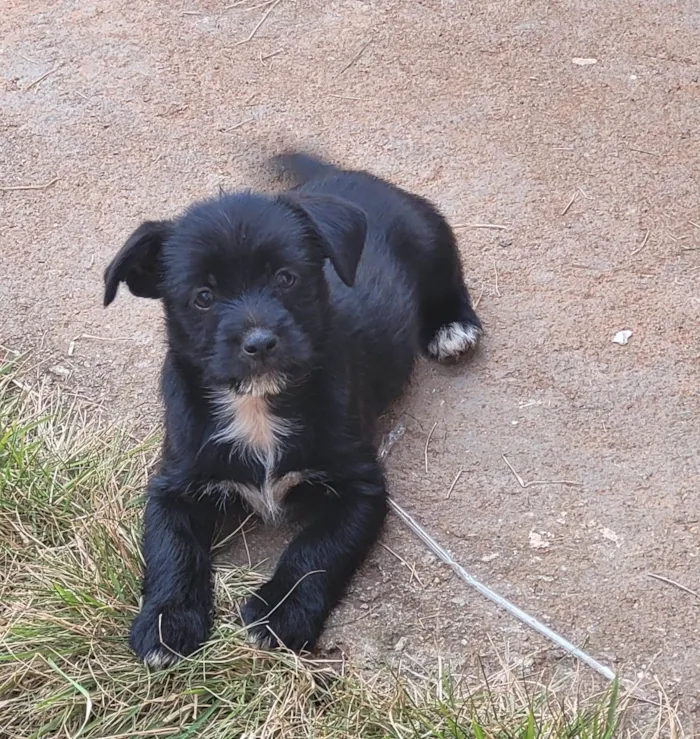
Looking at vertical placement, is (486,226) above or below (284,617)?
below

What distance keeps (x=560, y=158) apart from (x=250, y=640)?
334 centimetres

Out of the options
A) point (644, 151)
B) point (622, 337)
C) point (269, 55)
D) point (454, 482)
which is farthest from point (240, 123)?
point (454, 482)

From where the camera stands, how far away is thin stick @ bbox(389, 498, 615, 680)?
3371 millimetres

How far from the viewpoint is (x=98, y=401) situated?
450 centimetres

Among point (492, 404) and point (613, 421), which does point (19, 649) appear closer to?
point (492, 404)

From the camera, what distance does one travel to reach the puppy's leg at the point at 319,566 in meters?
3.46

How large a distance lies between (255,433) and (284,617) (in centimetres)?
64

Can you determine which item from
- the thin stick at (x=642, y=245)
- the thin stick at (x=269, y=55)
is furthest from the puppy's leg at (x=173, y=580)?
the thin stick at (x=269, y=55)

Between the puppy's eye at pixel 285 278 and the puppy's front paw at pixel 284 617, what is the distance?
1028 millimetres

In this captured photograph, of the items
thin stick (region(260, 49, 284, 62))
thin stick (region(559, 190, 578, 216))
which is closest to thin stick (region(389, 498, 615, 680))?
thin stick (region(559, 190, 578, 216))

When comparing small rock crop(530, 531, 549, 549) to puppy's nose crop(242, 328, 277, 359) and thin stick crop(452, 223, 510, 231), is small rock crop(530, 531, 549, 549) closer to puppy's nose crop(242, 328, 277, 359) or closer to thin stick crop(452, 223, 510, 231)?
puppy's nose crop(242, 328, 277, 359)

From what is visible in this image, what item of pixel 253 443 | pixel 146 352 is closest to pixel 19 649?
pixel 253 443

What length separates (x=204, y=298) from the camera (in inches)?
131

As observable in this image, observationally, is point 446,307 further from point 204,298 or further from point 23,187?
point 23,187
